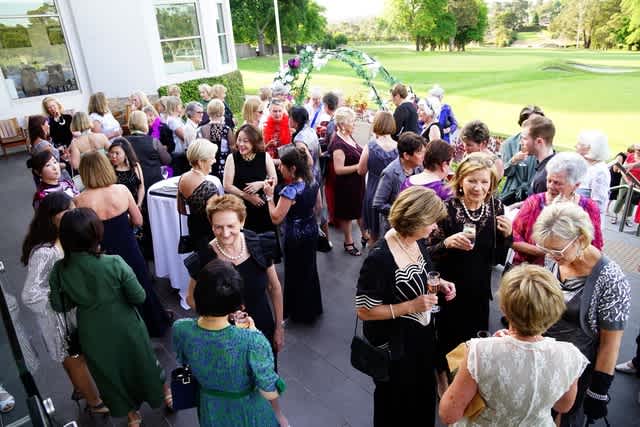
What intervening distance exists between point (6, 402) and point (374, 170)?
3761 millimetres

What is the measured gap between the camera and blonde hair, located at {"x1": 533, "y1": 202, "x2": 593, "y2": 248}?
2.03m

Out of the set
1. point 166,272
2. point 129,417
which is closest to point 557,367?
point 129,417

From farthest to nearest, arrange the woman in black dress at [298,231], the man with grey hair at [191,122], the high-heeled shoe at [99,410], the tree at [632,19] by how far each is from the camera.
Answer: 1. the tree at [632,19]
2. the man with grey hair at [191,122]
3. the woman in black dress at [298,231]
4. the high-heeled shoe at [99,410]

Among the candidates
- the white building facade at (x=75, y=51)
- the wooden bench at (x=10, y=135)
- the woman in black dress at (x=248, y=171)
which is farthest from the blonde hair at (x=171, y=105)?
the wooden bench at (x=10, y=135)

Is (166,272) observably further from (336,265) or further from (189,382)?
(189,382)

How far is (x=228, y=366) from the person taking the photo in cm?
178

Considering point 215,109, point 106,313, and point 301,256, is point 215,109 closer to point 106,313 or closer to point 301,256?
point 301,256

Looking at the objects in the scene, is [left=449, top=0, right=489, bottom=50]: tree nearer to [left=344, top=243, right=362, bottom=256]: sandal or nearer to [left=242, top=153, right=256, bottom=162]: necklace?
[left=344, top=243, right=362, bottom=256]: sandal

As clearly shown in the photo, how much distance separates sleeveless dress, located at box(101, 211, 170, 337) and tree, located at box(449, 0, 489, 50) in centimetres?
5621

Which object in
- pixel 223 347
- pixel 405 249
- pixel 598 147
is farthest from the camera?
pixel 598 147

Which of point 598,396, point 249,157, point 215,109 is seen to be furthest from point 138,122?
point 598,396

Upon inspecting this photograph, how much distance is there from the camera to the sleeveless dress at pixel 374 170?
4.55m

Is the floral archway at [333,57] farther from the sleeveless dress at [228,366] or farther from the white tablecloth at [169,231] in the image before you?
the sleeveless dress at [228,366]

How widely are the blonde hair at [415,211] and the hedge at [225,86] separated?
12.3m
